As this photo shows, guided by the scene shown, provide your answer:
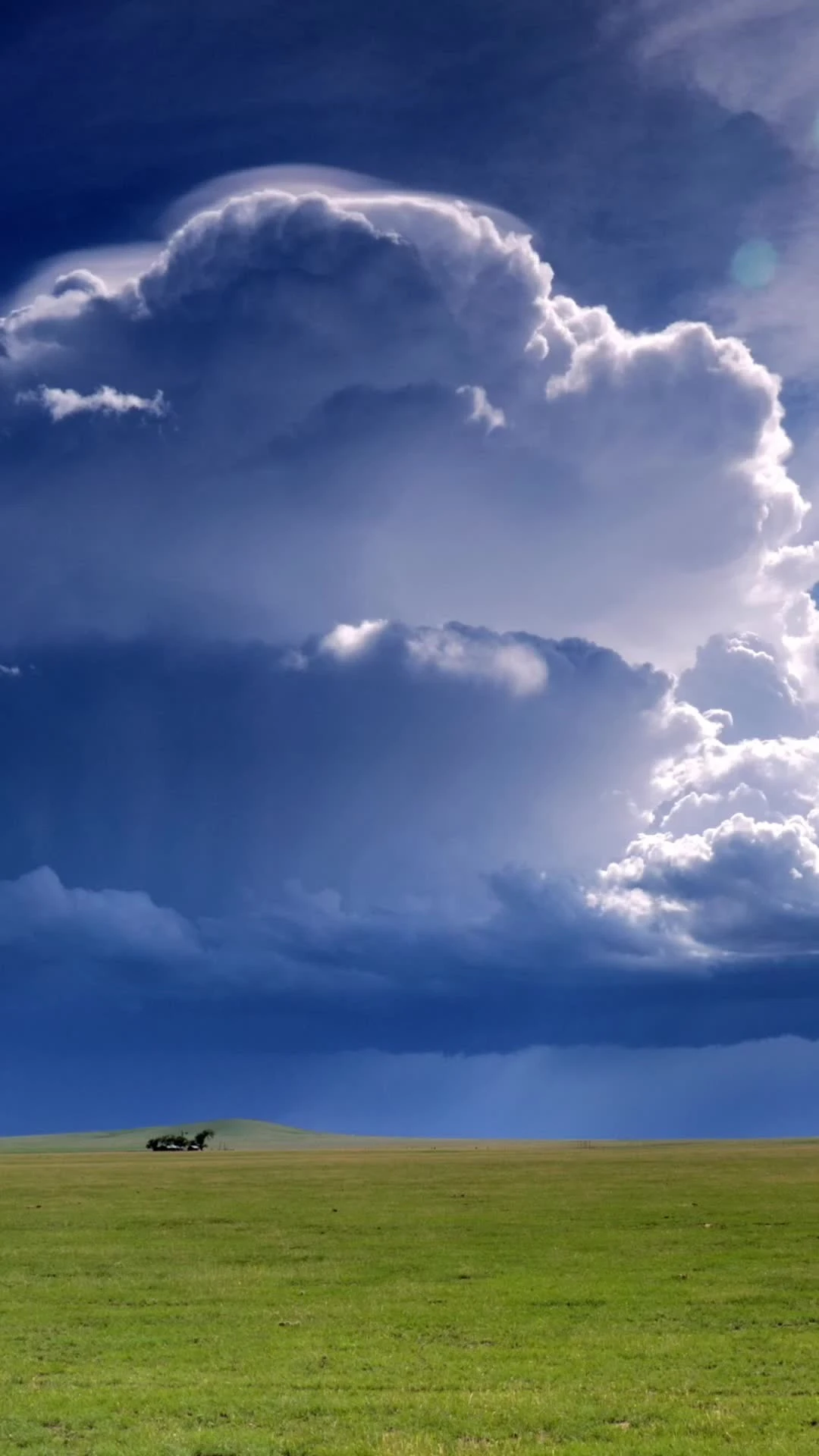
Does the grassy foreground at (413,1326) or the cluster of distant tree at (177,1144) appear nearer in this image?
the grassy foreground at (413,1326)

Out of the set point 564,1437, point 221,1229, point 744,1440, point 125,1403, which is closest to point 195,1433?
point 125,1403

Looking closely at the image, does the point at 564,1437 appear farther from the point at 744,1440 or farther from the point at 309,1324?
the point at 309,1324

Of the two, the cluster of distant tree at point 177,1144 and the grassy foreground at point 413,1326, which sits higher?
the grassy foreground at point 413,1326

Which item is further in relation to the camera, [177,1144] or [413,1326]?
[177,1144]

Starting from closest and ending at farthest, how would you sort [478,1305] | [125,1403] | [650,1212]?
[125,1403] → [478,1305] → [650,1212]

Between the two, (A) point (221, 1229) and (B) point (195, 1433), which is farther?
(A) point (221, 1229)

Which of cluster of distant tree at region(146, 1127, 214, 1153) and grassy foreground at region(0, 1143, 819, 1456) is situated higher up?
grassy foreground at region(0, 1143, 819, 1456)

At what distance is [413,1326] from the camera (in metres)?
31.9

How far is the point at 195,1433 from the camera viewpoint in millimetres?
21875

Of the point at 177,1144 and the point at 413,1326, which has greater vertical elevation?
the point at 413,1326

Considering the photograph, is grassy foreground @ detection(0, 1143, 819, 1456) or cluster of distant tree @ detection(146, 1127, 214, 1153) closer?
grassy foreground @ detection(0, 1143, 819, 1456)

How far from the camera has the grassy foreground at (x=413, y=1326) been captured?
22.2 meters

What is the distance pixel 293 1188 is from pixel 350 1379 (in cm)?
5824

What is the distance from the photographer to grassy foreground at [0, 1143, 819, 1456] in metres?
22.2
